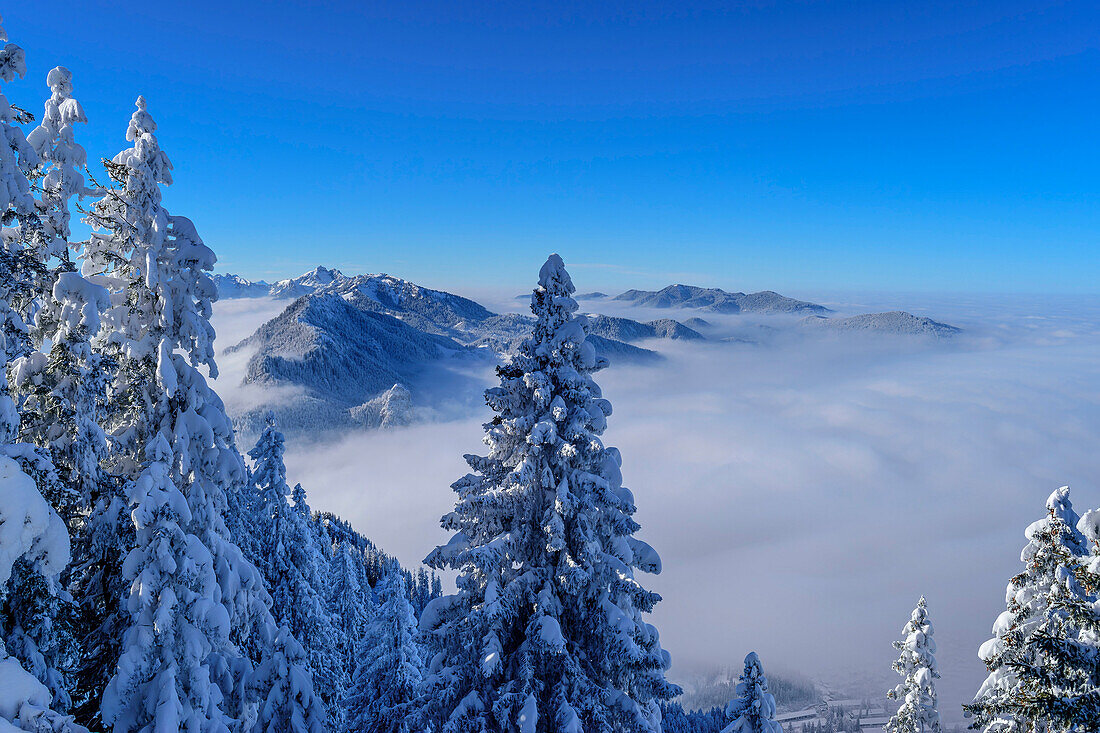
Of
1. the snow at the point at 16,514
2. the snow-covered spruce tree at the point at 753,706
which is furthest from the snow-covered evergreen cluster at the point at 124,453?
the snow-covered spruce tree at the point at 753,706

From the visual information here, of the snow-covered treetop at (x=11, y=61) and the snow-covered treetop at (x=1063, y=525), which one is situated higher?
the snow-covered treetop at (x=11, y=61)

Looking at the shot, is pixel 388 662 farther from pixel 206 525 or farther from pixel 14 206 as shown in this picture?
pixel 14 206

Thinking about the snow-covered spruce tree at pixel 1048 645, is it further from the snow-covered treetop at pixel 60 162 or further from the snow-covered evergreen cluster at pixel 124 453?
the snow-covered treetop at pixel 60 162

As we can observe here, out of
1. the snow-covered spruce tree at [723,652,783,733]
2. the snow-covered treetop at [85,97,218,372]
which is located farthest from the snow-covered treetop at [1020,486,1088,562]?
the snow-covered treetop at [85,97,218,372]

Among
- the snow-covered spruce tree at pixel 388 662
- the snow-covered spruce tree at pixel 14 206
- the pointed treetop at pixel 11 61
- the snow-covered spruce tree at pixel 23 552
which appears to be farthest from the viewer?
the snow-covered spruce tree at pixel 388 662

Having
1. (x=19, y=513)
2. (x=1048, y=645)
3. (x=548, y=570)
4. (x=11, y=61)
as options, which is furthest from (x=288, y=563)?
(x=1048, y=645)

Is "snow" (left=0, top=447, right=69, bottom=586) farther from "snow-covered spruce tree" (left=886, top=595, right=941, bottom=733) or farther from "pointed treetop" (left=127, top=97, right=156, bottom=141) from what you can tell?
"snow-covered spruce tree" (left=886, top=595, right=941, bottom=733)

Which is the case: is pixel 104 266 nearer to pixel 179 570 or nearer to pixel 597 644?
pixel 179 570

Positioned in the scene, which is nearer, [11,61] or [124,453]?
[11,61]
